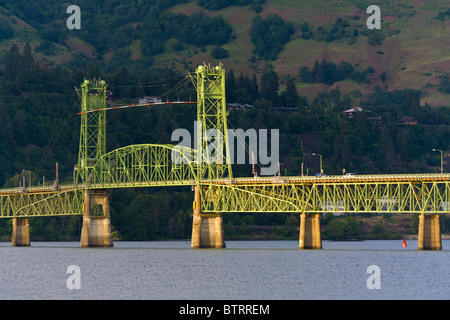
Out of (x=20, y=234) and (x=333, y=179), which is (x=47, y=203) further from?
(x=333, y=179)

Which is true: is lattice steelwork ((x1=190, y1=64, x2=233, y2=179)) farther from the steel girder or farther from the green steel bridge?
the steel girder

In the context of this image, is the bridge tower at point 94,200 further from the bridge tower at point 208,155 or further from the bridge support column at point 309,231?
the bridge support column at point 309,231

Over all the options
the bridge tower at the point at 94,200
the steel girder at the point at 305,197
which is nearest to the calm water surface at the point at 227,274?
the steel girder at the point at 305,197

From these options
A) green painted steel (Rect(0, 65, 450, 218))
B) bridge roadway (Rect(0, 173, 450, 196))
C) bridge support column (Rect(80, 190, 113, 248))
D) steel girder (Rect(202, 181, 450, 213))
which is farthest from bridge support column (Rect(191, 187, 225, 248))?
bridge support column (Rect(80, 190, 113, 248))

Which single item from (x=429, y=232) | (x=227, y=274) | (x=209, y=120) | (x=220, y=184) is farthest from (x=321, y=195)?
(x=227, y=274)
